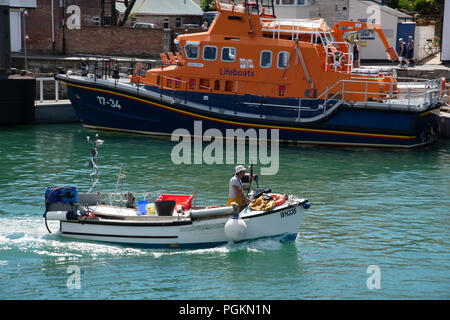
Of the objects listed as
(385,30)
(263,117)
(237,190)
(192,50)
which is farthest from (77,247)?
(385,30)

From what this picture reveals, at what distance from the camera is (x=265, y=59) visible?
73.6 feet

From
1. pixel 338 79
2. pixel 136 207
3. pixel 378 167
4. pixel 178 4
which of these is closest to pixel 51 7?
pixel 178 4

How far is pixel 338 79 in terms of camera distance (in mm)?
22250

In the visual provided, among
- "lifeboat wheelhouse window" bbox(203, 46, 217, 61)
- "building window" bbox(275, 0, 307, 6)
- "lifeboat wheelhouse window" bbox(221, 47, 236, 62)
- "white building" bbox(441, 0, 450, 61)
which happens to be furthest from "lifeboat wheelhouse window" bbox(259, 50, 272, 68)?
"building window" bbox(275, 0, 307, 6)

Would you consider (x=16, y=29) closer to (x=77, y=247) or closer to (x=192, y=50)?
(x=192, y=50)

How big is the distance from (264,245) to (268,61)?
11.0 m

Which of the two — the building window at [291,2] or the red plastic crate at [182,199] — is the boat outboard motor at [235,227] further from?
the building window at [291,2]

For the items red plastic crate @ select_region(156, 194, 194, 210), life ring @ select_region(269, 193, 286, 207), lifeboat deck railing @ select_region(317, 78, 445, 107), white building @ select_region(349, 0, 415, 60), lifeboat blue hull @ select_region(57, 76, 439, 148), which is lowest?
red plastic crate @ select_region(156, 194, 194, 210)

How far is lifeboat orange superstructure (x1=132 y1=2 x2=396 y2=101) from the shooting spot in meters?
22.2

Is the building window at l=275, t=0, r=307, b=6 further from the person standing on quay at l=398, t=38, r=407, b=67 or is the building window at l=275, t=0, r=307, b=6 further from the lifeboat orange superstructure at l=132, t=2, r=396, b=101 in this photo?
the lifeboat orange superstructure at l=132, t=2, r=396, b=101

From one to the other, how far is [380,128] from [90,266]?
43.5 feet

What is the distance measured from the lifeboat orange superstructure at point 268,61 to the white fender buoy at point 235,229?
35.7 feet
